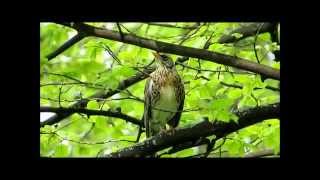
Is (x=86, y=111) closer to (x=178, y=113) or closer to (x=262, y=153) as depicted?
(x=178, y=113)

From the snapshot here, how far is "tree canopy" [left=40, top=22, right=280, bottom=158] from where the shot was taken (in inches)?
167

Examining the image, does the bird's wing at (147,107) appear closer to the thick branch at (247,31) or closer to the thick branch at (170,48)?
the thick branch at (247,31)

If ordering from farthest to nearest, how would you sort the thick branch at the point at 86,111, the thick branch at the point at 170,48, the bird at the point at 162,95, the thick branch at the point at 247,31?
the bird at the point at 162,95, the thick branch at the point at 247,31, the thick branch at the point at 86,111, the thick branch at the point at 170,48

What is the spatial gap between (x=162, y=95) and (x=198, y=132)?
31.5 inches

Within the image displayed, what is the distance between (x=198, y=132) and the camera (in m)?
4.40

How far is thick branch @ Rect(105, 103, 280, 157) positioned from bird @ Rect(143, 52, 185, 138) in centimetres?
59

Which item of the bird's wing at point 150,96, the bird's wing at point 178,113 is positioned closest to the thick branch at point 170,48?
the bird's wing at point 178,113

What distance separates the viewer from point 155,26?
521cm

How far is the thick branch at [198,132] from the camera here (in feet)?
14.3

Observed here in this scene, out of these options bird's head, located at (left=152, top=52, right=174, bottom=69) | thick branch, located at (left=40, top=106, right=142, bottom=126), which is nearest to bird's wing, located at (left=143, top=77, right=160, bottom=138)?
bird's head, located at (left=152, top=52, right=174, bottom=69)

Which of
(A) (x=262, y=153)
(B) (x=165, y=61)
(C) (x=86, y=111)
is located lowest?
(A) (x=262, y=153)

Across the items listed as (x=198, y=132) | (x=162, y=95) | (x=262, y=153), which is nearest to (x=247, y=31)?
(x=162, y=95)

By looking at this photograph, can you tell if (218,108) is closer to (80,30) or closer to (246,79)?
(246,79)
